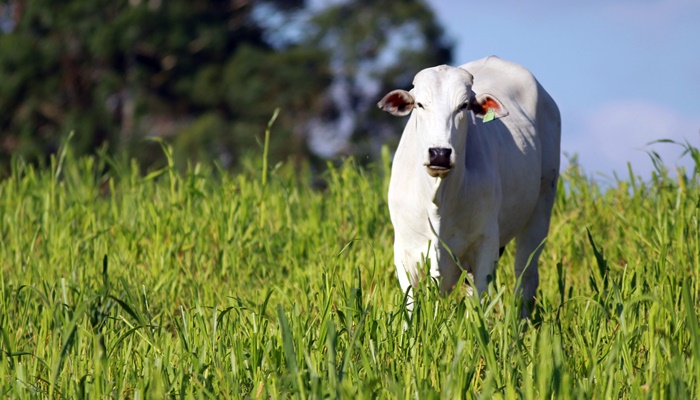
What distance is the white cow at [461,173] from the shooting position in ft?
14.7

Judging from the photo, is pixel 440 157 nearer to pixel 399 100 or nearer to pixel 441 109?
pixel 441 109

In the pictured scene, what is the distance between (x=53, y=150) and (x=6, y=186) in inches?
638

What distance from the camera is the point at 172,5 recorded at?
24.1 meters

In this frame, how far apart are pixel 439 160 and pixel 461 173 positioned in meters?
0.47

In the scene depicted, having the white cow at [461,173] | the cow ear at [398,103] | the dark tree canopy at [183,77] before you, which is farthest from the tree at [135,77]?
the cow ear at [398,103]

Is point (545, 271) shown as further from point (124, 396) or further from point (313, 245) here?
point (124, 396)

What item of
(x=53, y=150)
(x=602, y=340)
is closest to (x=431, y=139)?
(x=602, y=340)

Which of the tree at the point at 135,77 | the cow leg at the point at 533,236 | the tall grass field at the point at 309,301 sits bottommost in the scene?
the tall grass field at the point at 309,301

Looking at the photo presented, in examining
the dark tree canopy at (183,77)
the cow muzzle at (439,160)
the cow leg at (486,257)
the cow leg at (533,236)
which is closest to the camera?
the cow muzzle at (439,160)

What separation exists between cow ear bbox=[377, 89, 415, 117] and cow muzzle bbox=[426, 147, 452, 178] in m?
0.38

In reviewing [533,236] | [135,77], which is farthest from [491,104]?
[135,77]

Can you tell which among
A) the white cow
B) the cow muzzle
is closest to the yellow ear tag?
the white cow

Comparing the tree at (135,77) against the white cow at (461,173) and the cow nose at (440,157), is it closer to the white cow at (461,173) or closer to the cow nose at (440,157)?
the white cow at (461,173)

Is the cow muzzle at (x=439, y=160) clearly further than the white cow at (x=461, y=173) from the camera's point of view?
No
